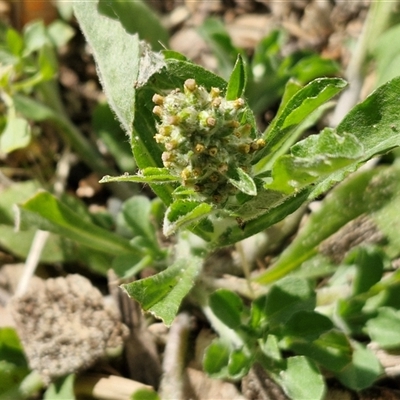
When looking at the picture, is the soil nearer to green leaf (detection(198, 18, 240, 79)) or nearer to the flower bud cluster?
green leaf (detection(198, 18, 240, 79))

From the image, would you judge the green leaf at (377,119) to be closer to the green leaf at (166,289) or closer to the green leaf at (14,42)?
the green leaf at (166,289)

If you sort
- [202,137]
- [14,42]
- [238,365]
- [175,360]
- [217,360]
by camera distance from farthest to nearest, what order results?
[14,42], [175,360], [217,360], [238,365], [202,137]

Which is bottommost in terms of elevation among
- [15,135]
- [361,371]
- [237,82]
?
[361,371]

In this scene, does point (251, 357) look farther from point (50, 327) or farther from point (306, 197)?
point (50, 327)

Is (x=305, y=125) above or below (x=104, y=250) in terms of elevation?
above

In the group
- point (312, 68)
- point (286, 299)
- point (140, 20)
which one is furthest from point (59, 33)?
point (286, 299)

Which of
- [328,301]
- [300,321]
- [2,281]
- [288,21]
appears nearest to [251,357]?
[300,321]

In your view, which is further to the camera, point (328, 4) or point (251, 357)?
point (328, 4)

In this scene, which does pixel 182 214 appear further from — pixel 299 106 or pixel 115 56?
pixel 115 56
